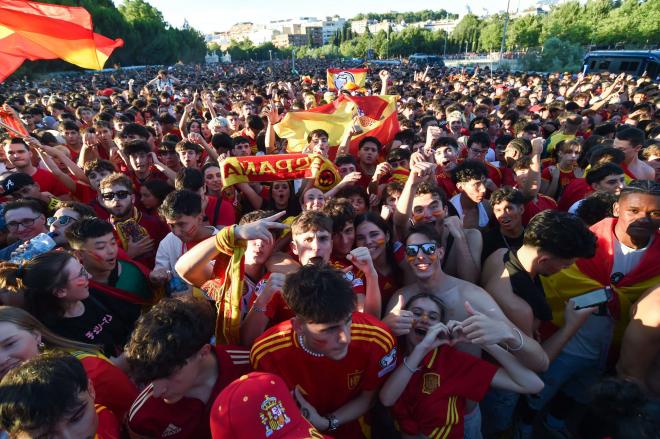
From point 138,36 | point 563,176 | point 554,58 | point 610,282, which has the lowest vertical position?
point 554,58

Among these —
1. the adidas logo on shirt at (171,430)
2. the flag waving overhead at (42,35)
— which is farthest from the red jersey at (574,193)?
the flag waving overhead at (42,35)

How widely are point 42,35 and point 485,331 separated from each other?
22.1 ft

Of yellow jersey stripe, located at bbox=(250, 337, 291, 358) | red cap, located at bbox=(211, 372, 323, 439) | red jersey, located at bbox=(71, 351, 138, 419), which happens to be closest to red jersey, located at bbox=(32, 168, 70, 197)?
red jersey, located at bbox=(71, 351, 138, 419)

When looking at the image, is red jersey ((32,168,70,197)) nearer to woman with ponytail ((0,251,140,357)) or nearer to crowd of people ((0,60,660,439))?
crowd of people ((0,60,660,439))

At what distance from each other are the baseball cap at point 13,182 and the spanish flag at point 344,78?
10050 millimetres

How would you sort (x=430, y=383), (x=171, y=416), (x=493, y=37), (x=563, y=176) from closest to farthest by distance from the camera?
(x=171, y=416) < (x=430, y=383) < (x=563, y=176) < (x=493, y=37)

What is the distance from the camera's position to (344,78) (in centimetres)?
1293

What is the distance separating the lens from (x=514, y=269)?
2590 mm

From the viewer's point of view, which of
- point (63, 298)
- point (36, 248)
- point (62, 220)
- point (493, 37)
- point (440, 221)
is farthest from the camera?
point (493, 37)

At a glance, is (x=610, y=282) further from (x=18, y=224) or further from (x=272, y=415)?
(x=18, y=224)

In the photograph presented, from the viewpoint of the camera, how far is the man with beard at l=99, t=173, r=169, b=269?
12.3 feet

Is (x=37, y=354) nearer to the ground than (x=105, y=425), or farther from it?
farther from it

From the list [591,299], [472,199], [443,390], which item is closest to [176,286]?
[443,390]

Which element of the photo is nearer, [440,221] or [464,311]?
[464,311]
